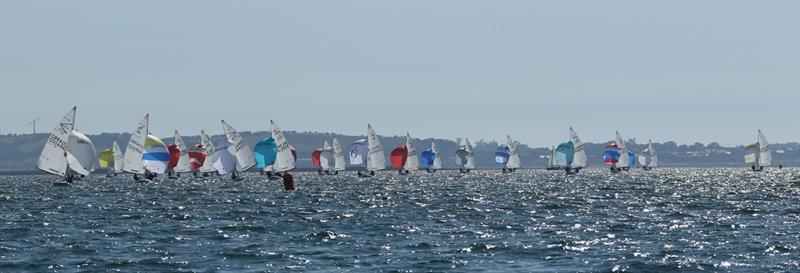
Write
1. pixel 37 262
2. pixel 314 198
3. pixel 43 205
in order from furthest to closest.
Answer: pixel 314 198
pixel 43 205
pixel 37 262

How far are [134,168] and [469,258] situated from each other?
95534 mm

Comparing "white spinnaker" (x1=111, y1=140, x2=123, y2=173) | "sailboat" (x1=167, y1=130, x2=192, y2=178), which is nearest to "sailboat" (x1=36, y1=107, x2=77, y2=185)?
"sailboat" (x1=167, y1=130, x2=192, y2=178)

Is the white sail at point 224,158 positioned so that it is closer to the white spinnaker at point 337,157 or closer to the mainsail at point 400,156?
the white spinnaker at point 337,157

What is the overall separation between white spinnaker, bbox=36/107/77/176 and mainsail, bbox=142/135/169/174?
1931 cm

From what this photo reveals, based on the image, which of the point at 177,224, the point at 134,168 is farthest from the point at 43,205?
the point at 134,168

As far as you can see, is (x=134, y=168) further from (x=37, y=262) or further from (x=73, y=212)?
(x=37, y=262)

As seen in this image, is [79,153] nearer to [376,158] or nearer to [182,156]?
[182,156]

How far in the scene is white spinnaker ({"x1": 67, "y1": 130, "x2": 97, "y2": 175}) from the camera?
114125 mm

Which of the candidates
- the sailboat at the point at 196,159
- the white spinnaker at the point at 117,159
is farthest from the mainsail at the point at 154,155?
the white spinnaker at the point at 117,159

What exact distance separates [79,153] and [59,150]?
5.70 metres

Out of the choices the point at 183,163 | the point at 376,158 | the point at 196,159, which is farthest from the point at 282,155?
the point at 376,158

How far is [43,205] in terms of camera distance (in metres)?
72.1

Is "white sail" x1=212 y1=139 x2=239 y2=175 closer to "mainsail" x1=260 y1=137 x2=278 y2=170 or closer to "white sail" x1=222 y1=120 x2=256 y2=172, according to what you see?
"white sail" x1=222 y1=120 x2=256 y2=172

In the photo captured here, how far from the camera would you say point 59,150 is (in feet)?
359
